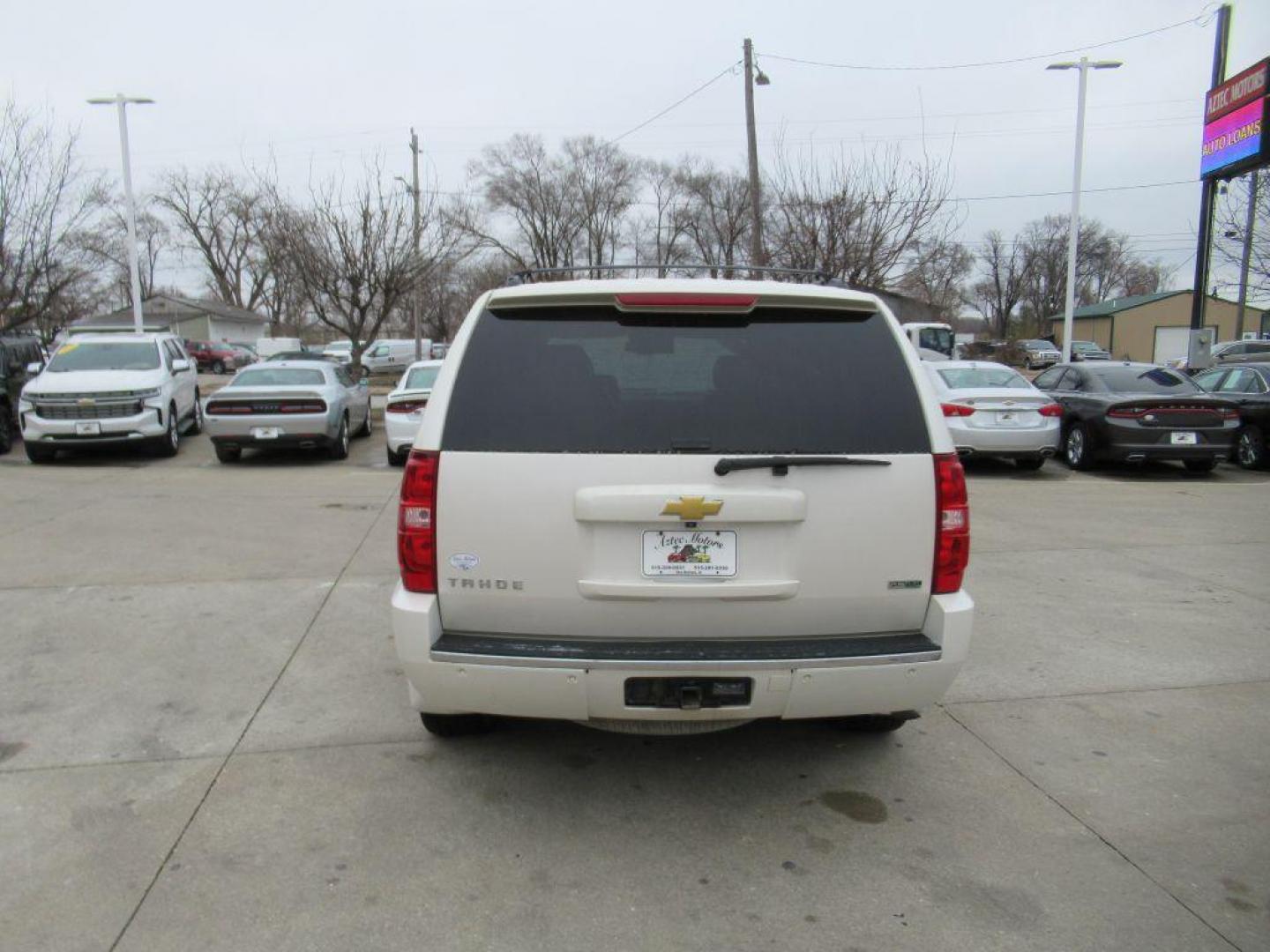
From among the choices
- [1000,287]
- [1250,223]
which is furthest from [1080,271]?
[1250,223]

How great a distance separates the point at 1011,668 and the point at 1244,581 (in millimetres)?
3059

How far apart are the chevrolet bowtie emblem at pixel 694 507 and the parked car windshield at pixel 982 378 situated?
413 inches

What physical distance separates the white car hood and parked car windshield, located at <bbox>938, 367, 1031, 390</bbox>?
11.5m

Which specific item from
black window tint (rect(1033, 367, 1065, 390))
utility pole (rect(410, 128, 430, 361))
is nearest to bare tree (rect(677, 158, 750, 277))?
utility pole (rect(410, 128, 430, 361))

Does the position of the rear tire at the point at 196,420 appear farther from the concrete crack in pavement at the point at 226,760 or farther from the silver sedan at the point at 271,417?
the concrete crack in pavement at the point at 226,760

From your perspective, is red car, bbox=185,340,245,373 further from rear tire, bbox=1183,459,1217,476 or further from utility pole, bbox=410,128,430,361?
rear tire, bbox=1183,459,1217,476

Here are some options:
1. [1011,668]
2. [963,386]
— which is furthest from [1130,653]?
[963,386]

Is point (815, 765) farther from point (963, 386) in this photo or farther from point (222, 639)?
point (963, 386)

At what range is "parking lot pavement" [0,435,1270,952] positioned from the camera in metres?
2.71

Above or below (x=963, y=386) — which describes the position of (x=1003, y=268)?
above

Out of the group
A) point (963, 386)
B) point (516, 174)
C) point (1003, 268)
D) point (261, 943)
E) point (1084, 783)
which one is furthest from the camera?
point (1003, 268)

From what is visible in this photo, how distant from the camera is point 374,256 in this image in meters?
22.3

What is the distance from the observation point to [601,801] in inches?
134

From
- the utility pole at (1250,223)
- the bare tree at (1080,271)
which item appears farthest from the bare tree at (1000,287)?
the utility pole at (1250,223)
